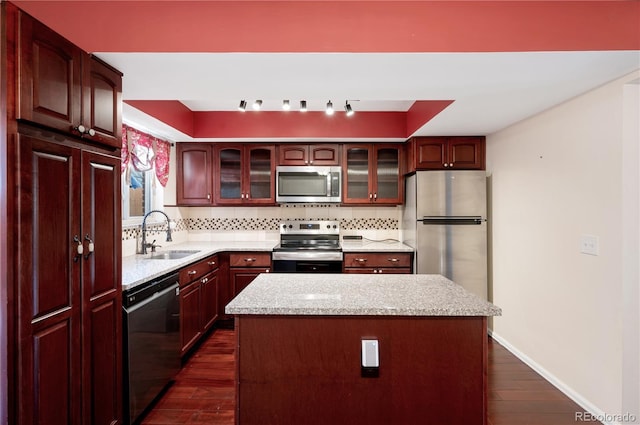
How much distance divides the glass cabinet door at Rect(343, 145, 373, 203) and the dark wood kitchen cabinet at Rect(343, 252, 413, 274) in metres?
0.67

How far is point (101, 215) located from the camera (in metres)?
1.56

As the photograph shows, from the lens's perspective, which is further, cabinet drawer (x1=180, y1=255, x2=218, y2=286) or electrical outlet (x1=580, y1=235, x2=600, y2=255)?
cabinet drawer (x1=180, y1=255, x2=218, y2=286)

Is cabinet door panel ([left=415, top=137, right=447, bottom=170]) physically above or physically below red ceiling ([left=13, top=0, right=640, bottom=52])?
below

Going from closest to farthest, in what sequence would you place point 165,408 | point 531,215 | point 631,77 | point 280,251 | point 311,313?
point 311,313 < point 631,77 < point 165,408 < point 531,215 < point 280,251

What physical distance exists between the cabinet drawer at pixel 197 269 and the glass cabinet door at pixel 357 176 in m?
1.60

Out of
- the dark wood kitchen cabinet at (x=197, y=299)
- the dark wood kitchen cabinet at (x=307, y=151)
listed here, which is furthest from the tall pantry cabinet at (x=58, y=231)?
the dark wood kitchen cabinet at (x=307, y=151)

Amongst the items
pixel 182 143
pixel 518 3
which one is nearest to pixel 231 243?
pixel 182 143

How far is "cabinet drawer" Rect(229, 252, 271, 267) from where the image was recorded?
333 centimetres

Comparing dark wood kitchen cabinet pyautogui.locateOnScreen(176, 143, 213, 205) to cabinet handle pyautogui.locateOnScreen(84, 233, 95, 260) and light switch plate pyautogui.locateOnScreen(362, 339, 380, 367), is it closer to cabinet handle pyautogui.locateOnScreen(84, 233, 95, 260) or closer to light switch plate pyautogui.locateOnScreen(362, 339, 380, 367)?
cabinet handle pyautogui.locateOnScreen(84, 233, 95, 260)

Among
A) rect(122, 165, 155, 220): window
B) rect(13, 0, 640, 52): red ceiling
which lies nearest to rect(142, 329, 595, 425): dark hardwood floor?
rect(122, 165, 155, 220): window

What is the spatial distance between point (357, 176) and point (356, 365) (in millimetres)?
2479

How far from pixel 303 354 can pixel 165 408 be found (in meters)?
1.32

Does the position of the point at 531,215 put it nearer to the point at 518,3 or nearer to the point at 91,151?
the point at 518,3

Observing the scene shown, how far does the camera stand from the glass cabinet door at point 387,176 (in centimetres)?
358
